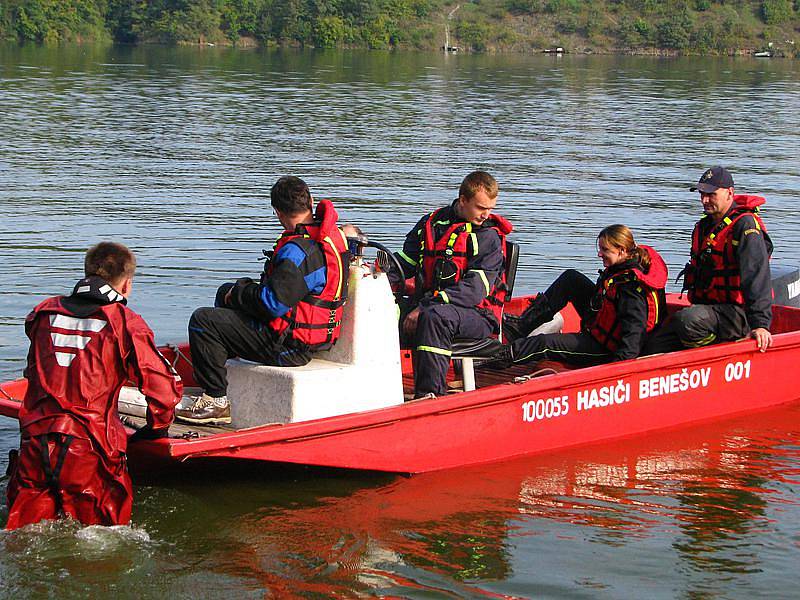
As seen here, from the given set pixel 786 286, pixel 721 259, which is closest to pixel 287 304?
pixel 721 259

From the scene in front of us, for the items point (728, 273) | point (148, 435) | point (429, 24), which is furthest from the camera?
point (429, 24)

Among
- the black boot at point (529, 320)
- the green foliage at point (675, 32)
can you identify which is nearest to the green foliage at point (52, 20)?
the green foliage at point (675, 32)

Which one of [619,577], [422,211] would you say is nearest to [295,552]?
[619,577]

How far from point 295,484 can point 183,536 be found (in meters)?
0.89

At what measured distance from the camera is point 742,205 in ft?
25.9

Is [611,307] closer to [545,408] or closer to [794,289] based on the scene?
[545,408]

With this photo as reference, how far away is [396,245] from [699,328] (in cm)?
589

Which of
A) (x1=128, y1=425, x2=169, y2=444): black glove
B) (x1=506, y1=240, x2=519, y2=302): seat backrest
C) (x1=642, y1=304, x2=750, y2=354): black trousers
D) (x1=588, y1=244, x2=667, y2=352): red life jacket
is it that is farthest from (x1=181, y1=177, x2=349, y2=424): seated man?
(x1=642, y1=304, x2=750, y2=354): black trousers

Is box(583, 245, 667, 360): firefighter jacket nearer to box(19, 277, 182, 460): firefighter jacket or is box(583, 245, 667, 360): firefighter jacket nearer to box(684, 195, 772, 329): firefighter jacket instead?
box(684, 195, 772, 329): firefighter jacket

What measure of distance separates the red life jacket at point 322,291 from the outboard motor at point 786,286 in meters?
4.32

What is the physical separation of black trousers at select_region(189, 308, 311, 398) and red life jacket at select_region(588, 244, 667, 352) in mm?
2167

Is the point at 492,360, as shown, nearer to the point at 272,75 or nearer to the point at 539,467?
the point at 539,467

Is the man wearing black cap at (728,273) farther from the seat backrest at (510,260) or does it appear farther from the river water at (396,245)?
the seat backrest at (510,260)

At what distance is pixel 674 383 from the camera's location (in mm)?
7832
